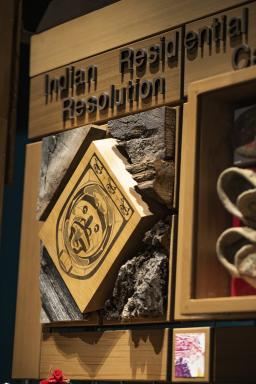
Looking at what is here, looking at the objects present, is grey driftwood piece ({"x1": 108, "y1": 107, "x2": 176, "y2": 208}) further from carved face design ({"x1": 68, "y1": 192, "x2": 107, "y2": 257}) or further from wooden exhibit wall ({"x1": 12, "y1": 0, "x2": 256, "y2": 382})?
carved face design ({"x1": 68, "y1": 192, "x2": 107, "y2": 257})

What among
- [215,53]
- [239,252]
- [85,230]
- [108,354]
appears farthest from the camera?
[85,230]

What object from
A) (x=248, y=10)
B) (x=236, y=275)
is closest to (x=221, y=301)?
(x=236, y=275)

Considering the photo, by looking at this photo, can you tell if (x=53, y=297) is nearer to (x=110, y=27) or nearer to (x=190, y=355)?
(x=190, y=355)

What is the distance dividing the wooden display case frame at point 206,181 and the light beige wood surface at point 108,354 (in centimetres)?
50

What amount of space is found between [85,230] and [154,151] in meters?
0.40

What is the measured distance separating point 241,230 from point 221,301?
7.7 inches

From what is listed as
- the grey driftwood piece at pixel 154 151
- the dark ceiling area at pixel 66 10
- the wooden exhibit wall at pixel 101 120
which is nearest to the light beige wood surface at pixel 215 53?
the wooden exhibit wall at pixel 101 120

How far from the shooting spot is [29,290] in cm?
350

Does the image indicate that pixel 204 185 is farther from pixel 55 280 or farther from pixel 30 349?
pixel 30 349

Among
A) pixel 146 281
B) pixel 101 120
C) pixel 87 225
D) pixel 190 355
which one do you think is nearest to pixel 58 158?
pixel 101 120

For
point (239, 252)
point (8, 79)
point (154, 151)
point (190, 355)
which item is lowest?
point (190, 355)

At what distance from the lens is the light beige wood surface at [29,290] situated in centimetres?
341

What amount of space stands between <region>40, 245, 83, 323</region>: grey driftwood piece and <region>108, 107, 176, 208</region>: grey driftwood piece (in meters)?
0.51

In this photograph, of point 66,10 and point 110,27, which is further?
point 66,10
